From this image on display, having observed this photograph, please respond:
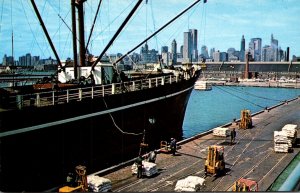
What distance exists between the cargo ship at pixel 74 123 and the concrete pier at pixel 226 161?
2017 millimetres

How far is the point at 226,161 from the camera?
19484 mm

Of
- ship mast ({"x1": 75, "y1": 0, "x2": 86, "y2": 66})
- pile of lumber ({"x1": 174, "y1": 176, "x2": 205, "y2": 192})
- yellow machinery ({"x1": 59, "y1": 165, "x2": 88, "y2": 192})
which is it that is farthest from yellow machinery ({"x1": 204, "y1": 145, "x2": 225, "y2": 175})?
ship mast ({"x1": 75, "y1": 0, "x2": 86, "y2": 66})

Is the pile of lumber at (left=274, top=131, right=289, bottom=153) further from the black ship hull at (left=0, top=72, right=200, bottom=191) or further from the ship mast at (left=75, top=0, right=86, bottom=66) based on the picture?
the ship mast at (left=75, top=0, right=86, bottom=66)

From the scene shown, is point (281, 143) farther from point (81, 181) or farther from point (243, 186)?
point (81, 181)

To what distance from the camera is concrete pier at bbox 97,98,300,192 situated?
15.3 m

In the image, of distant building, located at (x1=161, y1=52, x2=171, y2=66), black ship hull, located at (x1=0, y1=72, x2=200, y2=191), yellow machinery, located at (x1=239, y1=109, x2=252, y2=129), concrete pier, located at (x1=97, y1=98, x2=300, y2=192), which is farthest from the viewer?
distant building, located at (x1=161, y1=52, x2=171, y2=66)

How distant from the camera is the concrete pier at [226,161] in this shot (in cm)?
1529

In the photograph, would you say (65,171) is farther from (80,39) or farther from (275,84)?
(275,84)

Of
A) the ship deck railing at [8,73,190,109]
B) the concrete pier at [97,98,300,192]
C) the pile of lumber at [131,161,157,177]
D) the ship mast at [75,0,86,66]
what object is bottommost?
the concrete pier at [97,98,300,192]

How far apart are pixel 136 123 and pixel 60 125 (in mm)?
6937

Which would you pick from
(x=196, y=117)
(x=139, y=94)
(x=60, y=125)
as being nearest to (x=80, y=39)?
(x=139, y=94)

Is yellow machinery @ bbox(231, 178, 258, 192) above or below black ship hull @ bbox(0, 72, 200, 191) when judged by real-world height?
below

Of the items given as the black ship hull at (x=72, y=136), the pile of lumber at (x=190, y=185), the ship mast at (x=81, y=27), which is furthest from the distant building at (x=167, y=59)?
the pile of lumber at (x=190, y=185)

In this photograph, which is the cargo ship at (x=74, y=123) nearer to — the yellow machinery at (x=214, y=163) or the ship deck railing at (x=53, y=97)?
the ship deck railing at (x=53, y=97)
